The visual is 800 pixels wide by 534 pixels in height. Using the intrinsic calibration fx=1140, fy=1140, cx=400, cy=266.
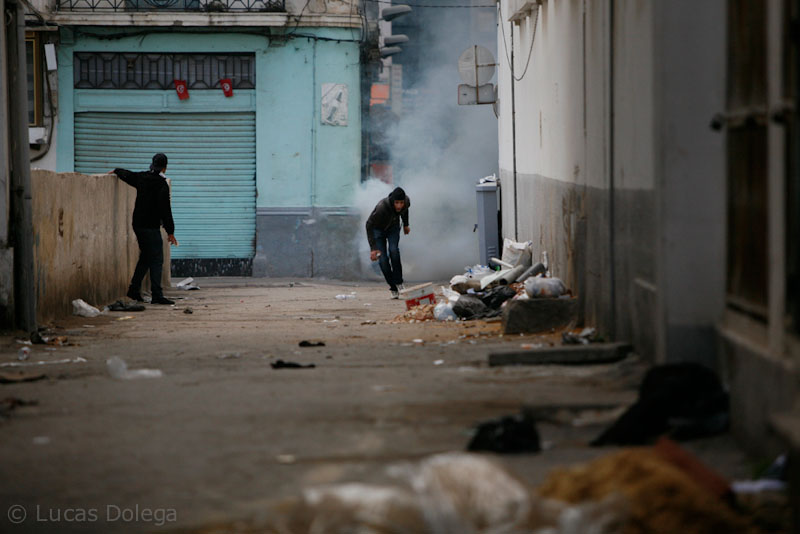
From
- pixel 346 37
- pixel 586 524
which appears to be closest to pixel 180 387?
pixel 586 524

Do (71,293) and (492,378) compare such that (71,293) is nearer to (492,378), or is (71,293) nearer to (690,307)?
(492,378)

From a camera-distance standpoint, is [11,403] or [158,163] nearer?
[11,403]

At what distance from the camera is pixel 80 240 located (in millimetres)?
13656

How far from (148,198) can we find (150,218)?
272 millimetres

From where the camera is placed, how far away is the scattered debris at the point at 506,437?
198 inches

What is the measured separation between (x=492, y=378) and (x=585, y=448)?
7.53 ft

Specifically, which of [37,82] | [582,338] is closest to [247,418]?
[582,338]

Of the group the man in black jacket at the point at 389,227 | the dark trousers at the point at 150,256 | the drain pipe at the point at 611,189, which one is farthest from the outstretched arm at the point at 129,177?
the drain pipe at the point at 611,189

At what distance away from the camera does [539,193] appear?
45.6 feet

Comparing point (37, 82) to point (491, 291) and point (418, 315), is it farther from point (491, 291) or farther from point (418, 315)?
point (491, 291)

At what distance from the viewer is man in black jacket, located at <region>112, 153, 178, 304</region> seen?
15469mm

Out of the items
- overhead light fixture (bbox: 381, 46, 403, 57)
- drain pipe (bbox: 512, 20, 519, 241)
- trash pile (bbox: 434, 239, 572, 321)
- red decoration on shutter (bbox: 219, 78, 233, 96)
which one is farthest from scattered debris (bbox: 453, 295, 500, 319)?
overhead light fixture (bbox: 381, 46, 403, 57)

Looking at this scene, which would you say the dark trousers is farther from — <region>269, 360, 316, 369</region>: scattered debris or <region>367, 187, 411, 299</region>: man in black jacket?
<region>269, 360, 316, 369</region>: scattered debris

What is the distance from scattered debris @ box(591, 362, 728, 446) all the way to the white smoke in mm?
18186
